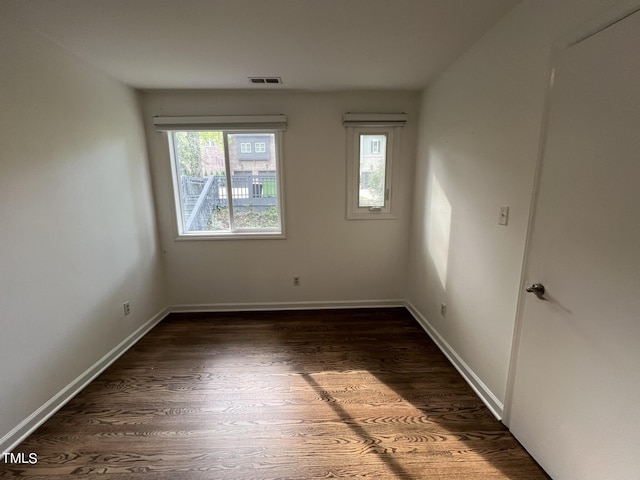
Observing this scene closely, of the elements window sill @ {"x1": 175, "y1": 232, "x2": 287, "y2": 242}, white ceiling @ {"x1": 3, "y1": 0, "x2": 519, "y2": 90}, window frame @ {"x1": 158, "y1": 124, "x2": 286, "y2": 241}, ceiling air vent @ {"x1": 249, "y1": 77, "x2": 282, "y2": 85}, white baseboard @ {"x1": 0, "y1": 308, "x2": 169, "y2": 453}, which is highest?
ceiling air vent @ {"x1": 249, "y1": 77, "x2": 282, "y2": 85}

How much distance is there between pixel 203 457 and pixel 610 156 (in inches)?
91.8

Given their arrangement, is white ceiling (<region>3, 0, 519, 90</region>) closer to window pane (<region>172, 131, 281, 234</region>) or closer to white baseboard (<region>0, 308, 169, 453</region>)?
window pane (<region>172, 131, 281, 234</region>)

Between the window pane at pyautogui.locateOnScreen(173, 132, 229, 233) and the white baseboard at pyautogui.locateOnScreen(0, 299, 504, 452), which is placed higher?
the window pane at pyautogui.locateOnScreen(173, 132, 229, 233)

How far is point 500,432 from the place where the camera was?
5.16 feet

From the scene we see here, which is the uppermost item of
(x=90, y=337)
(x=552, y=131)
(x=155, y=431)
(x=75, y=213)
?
(x=552, y=131)

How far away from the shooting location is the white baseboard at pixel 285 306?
10.4ft

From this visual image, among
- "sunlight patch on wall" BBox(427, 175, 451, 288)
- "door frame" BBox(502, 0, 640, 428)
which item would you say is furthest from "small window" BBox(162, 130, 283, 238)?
"door frame" BBox(502, 0, 640, 428)

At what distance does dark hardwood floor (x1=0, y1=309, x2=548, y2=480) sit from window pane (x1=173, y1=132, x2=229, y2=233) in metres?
1.31

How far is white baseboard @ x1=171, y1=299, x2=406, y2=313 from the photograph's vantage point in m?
3.16

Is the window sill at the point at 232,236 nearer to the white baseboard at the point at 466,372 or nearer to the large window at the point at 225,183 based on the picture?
the large window at the point at 225,183

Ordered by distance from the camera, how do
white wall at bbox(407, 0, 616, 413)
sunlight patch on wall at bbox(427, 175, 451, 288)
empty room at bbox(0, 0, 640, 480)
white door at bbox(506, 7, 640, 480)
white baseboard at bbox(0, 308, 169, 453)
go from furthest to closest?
1. sunlight patch on wall at bbox(427, 175, 451, 288)
2. white baseboard at bbox(0, 308, 169, 453)
3. white wall at bbox(407, 0, 616, 413)
4. empty room at bbox(0, 0, 640, 480)
5. white door at bbox(506, 7, 640, 480)

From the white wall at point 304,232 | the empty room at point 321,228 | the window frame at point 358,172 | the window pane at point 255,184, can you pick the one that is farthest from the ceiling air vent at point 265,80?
the window frame at point 358,172

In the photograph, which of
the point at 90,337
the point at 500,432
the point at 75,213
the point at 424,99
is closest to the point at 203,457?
the point at 90,337

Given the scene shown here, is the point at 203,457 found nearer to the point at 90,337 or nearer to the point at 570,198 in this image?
the point at 90,337
